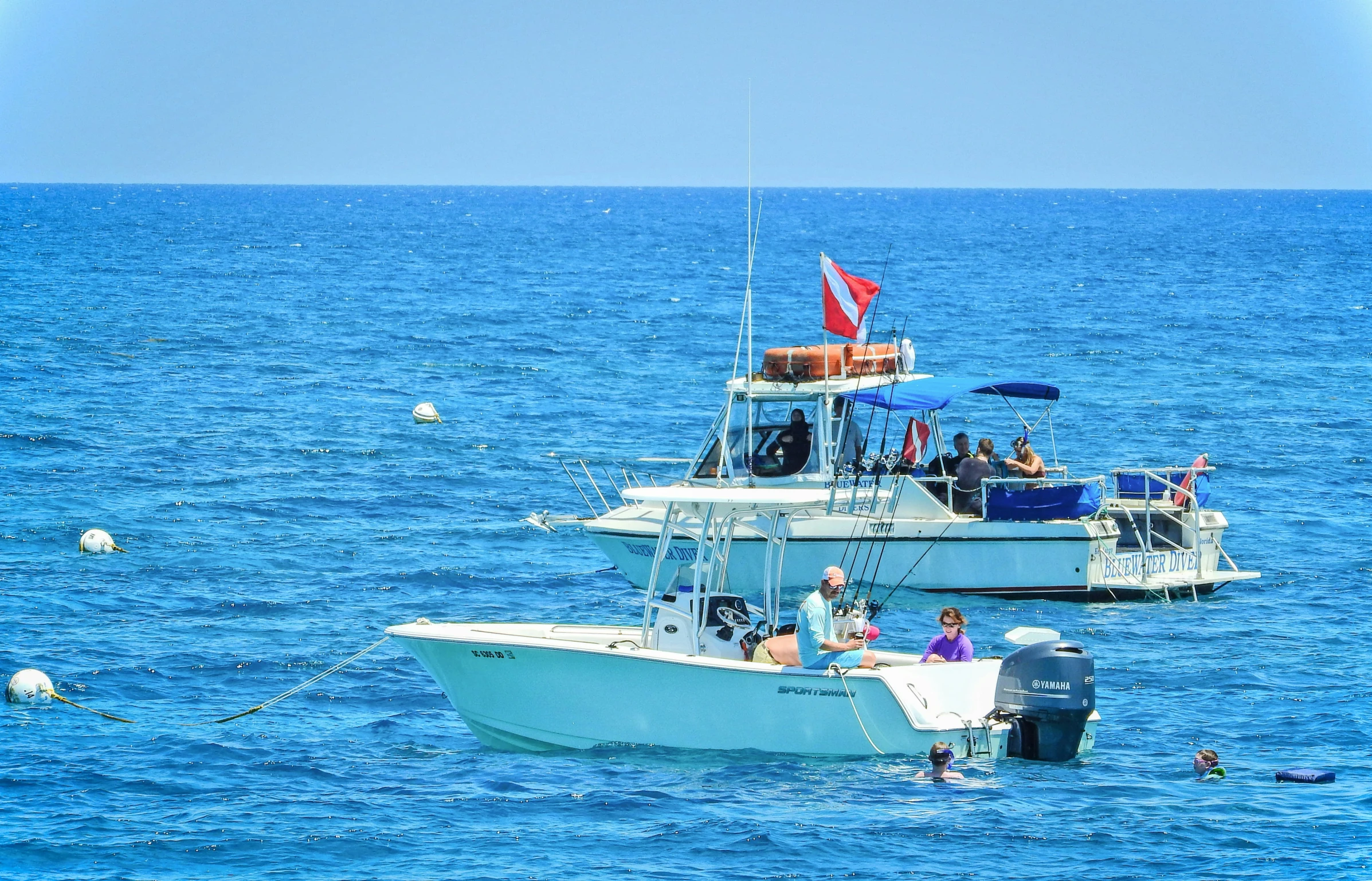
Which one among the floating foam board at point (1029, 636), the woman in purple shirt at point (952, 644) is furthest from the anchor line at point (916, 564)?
the floating foam board at point (1029, 636)

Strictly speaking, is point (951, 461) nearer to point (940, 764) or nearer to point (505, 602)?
point (505, 602)

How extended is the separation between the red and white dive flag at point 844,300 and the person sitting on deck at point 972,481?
2401mm

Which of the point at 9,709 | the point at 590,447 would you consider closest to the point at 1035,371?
the point at 590,447

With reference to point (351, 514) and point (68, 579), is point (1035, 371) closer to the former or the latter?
point (351, 514)

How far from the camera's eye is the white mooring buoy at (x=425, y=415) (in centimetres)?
3888

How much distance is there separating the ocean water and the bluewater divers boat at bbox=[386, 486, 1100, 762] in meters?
0.33

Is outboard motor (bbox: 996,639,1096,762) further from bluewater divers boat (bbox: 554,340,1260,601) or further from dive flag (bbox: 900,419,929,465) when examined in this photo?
dive flag (bbox: 900,419,929,465)

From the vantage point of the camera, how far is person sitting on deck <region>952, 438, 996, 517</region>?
2261 centimetres

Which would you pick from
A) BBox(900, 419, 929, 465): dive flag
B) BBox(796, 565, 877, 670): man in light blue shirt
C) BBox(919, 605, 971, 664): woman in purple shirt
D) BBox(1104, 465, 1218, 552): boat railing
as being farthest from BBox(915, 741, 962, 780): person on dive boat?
BBox(900, 419, 929, 465): dive flag

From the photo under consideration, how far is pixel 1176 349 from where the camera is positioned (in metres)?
55.0

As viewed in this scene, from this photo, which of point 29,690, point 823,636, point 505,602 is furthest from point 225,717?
point 823,636

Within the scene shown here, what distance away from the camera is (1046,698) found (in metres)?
15.4

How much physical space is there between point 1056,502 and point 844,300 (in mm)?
3836

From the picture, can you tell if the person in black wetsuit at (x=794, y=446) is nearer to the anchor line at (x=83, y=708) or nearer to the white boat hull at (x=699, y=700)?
the white boat hull at (x=699, y=700)
